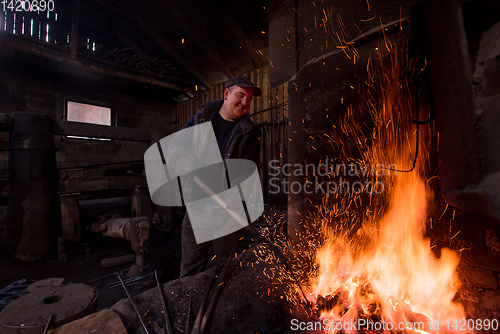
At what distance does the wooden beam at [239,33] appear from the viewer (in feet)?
17.6

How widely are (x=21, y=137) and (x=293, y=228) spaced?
4047 mm

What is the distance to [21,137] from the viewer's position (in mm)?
3289

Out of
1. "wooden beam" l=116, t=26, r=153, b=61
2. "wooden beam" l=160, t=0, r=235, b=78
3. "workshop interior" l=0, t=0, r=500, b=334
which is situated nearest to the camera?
"workshop interior" l=0, t=0, r=500, b=334

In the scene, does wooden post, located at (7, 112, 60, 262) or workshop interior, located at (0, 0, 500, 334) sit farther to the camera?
wooden post, located at (7, 112, 60, 262)

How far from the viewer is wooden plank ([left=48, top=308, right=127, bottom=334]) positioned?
1.23 metres

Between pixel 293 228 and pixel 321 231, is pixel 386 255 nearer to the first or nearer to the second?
pixel 321 231

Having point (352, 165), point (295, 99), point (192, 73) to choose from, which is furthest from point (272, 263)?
point (192, 73)

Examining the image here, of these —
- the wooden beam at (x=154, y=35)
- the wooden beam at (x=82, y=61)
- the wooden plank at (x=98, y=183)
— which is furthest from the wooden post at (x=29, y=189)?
the wooden beam at (x=154, y=35)

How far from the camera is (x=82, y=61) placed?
20.0 ft

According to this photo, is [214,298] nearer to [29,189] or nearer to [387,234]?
[387,234]

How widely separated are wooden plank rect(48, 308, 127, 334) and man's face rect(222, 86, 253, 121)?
2185 millimetres

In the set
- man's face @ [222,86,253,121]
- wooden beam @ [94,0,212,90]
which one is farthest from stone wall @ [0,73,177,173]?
man's face @ [222,86,253,121]

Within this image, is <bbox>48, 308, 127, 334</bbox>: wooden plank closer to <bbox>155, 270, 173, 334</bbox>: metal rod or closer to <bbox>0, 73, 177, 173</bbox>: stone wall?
<bbox>155, 270, 173, 334</bbox>: metal rod

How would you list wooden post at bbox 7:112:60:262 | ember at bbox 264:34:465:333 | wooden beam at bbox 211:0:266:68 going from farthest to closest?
wooden beam at bbox 211:0:266:68 → wooden post at bbox 7:112:60:262 → ember at bbox 264:34:465:333
